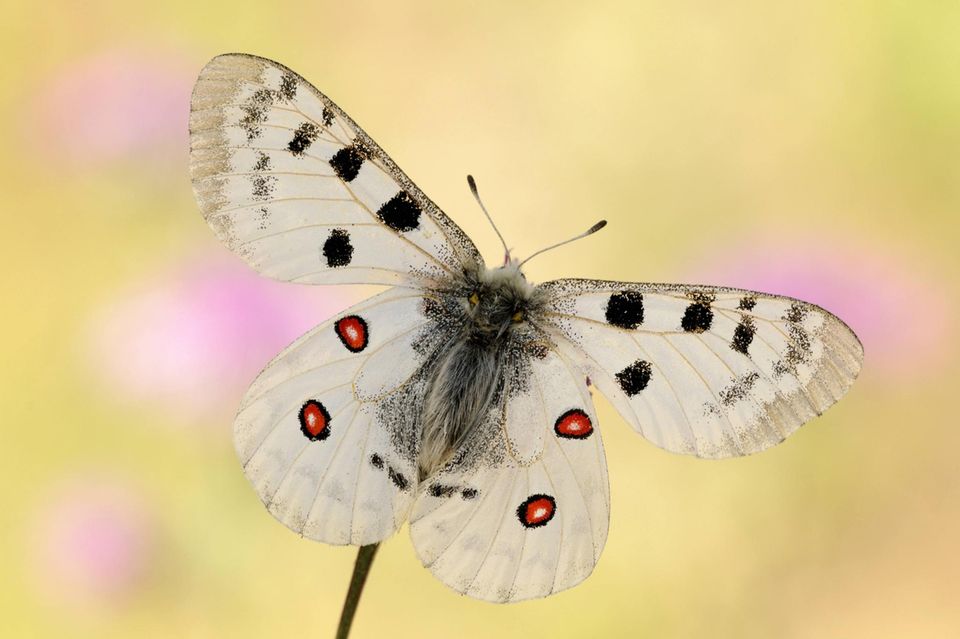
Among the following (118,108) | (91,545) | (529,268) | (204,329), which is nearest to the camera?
(204,329)

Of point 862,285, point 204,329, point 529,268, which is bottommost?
point 204,329

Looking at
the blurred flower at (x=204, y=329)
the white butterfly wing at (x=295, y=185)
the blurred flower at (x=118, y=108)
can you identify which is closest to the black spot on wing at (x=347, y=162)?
the white butterfly wing at (x=295, y=185)

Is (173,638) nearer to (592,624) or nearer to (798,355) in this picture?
(592,624)

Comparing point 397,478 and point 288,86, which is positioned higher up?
point 288,86

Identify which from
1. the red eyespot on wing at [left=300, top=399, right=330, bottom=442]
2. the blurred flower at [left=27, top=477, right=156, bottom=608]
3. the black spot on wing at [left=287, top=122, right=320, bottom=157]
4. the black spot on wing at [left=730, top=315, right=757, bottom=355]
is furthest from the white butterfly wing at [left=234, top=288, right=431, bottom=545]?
the blurred flower at [left=27, top=477, right=156, bottom=608]

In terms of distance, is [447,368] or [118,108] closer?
[447,368]

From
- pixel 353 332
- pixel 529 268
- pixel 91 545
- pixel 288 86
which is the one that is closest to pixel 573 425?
pixel 353 332

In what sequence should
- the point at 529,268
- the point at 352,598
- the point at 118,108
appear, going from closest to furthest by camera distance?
the point at 352,598 → the point at 118,108 → the point at 529,268

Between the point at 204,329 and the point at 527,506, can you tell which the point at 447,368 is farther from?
the point at 204,329
